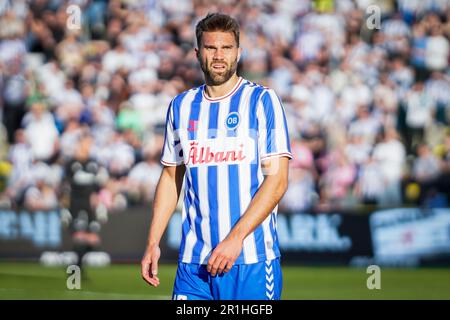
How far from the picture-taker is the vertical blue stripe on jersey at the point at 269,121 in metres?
5.69

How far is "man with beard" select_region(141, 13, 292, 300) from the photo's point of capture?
5.66 meters

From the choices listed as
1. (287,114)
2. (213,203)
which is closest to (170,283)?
(287,114)

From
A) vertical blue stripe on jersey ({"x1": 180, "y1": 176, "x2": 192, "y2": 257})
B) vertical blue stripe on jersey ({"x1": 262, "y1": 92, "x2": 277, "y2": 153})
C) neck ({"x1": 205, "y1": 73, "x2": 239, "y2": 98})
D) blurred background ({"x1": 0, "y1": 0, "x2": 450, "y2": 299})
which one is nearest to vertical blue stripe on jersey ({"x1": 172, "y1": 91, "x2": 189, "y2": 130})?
neck ({"x1": 205, "y1": 73, "x2": 239, "y2": 98})

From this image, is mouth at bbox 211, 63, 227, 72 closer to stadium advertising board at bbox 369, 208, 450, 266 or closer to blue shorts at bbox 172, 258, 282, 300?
blue shorts at bbox 172, 258, 282, 300

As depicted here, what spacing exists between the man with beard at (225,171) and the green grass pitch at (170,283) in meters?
6.23

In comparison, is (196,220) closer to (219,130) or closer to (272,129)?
(219,130)

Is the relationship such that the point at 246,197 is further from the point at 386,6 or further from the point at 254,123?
the point at 386,6

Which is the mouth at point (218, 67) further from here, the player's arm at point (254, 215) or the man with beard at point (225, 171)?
the player's arm at point (254, 215)

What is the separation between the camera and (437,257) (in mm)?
15695

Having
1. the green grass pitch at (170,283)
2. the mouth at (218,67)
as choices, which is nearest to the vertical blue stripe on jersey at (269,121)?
the mouth at (218,67)

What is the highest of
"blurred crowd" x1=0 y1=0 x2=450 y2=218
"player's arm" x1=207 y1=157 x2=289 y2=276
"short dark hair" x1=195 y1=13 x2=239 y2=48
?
"blurred crowd" x1=0 y1=0 x2=450 y2=218

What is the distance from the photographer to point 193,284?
5.80 m

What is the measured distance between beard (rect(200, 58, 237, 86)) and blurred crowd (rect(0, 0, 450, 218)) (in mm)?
10464
